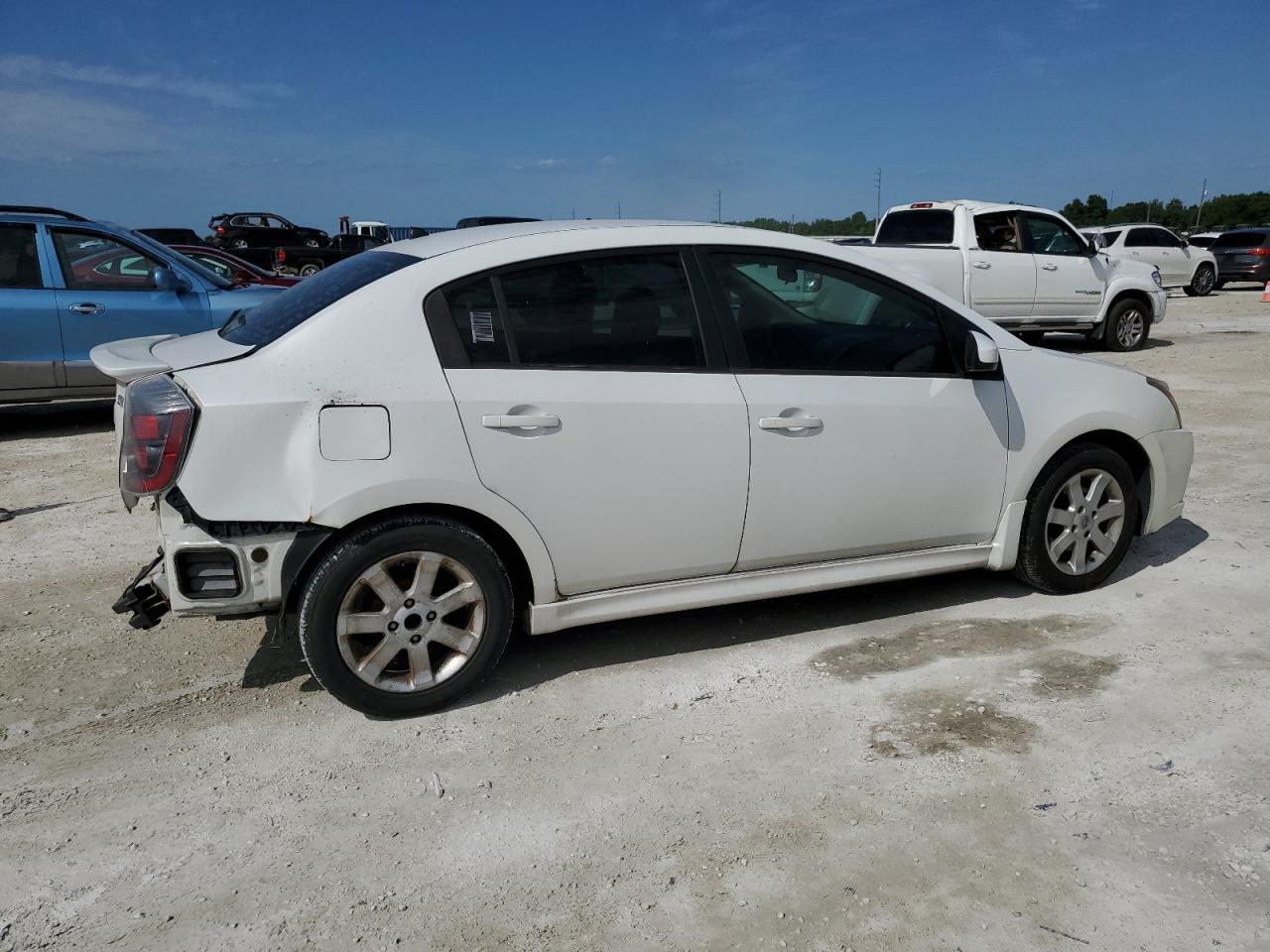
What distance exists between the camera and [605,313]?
3.69 metres

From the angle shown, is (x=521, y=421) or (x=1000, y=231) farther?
(x=1000, y=231)

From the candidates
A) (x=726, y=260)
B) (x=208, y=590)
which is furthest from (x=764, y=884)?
(x=726, y=260)

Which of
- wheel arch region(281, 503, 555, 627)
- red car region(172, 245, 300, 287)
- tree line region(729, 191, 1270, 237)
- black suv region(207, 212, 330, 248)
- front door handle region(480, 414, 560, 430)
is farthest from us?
tree line region(729, 191, 1270, 237)

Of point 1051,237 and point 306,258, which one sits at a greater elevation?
point 306,258

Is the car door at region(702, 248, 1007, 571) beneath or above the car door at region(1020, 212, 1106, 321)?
beneath

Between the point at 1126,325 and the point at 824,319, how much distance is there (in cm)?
1096

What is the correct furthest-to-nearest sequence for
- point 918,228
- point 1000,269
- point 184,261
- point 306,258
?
point 306,258, point 918,228, point 1000,269, point 184,261

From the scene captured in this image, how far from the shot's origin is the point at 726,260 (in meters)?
3.89

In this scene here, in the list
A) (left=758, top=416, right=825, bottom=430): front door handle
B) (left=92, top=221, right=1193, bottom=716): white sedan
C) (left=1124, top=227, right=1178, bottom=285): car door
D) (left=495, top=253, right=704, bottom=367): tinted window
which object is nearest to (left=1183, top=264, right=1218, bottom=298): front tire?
(left=1124, top=227, right=1178, bottom=285): car door

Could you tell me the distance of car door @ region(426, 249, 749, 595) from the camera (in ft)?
11.4

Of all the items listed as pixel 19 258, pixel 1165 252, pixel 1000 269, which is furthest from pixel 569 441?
pixel 1165 252

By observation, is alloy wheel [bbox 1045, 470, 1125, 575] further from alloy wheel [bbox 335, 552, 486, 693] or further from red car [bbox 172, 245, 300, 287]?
red car [bbox 172, 245, 300, 287]

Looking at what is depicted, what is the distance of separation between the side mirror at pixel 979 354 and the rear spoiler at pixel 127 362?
3.06 meters

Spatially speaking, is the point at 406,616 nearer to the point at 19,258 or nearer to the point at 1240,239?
the point at 19,258
